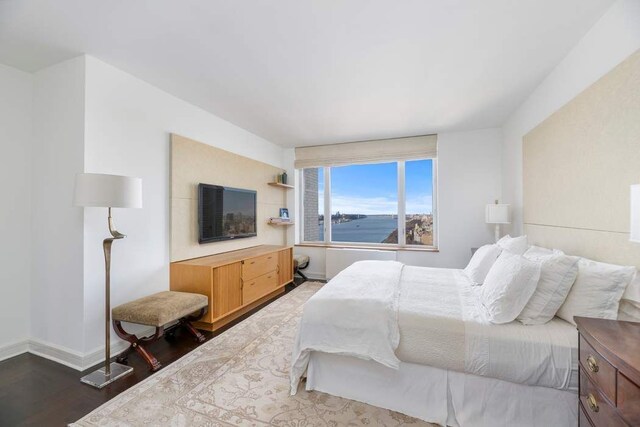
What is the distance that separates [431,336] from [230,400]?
1.43m

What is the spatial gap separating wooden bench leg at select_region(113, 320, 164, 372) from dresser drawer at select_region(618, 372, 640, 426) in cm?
271

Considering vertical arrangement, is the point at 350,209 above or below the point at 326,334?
above

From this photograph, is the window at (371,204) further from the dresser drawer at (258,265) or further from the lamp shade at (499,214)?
the dresser drawer at (258,265)

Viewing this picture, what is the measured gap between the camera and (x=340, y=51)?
6.98 feet

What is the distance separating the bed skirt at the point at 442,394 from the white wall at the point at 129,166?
1941 mm

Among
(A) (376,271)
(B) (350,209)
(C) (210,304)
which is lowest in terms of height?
(C) (210,304)

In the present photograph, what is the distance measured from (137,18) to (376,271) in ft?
9.22

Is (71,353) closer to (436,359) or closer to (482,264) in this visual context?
(436,359)

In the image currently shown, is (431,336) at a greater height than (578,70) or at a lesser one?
lesser

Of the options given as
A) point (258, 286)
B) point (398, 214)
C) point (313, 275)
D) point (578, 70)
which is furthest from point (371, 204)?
point (578, 70)

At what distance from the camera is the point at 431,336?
1.63 metres

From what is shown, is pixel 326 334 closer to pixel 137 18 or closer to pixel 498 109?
pixel 137 18

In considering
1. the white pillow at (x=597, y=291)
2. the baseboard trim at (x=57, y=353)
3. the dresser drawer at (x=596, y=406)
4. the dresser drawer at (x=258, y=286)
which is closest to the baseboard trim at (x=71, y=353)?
the baseboard trim at (x=57, y=353)

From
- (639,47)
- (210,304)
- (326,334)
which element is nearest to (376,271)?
(326,334)
